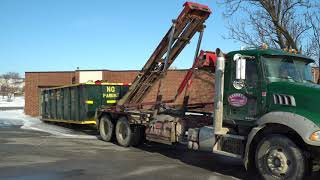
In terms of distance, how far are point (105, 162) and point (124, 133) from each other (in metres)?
3.84

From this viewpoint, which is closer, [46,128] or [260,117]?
[260,117]

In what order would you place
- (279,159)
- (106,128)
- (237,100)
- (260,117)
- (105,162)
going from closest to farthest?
(279,159), (260,117), (237,100), (105,162), (106,128)

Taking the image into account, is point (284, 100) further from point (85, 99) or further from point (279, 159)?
point (85, 99)

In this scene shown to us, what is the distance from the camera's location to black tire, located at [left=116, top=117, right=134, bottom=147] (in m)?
14.6

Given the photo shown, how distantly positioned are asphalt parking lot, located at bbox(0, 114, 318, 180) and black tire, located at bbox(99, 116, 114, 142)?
45 centimetres

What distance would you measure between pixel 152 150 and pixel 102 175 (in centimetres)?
465

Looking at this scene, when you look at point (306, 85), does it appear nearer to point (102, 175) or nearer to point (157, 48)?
point (102, 175)

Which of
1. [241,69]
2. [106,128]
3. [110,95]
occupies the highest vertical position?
[241,69]

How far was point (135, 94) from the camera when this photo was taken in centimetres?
1554

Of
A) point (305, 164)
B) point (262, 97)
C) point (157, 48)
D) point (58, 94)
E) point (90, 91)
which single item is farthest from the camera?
point (58, 94)

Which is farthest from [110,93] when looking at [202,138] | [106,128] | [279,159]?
[279,159]

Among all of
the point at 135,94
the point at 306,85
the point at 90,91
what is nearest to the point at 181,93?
the point at 135,94

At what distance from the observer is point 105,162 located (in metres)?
11.2

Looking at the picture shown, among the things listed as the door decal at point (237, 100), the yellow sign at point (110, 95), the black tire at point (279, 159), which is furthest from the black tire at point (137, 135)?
the black tire at point (279, 159)
